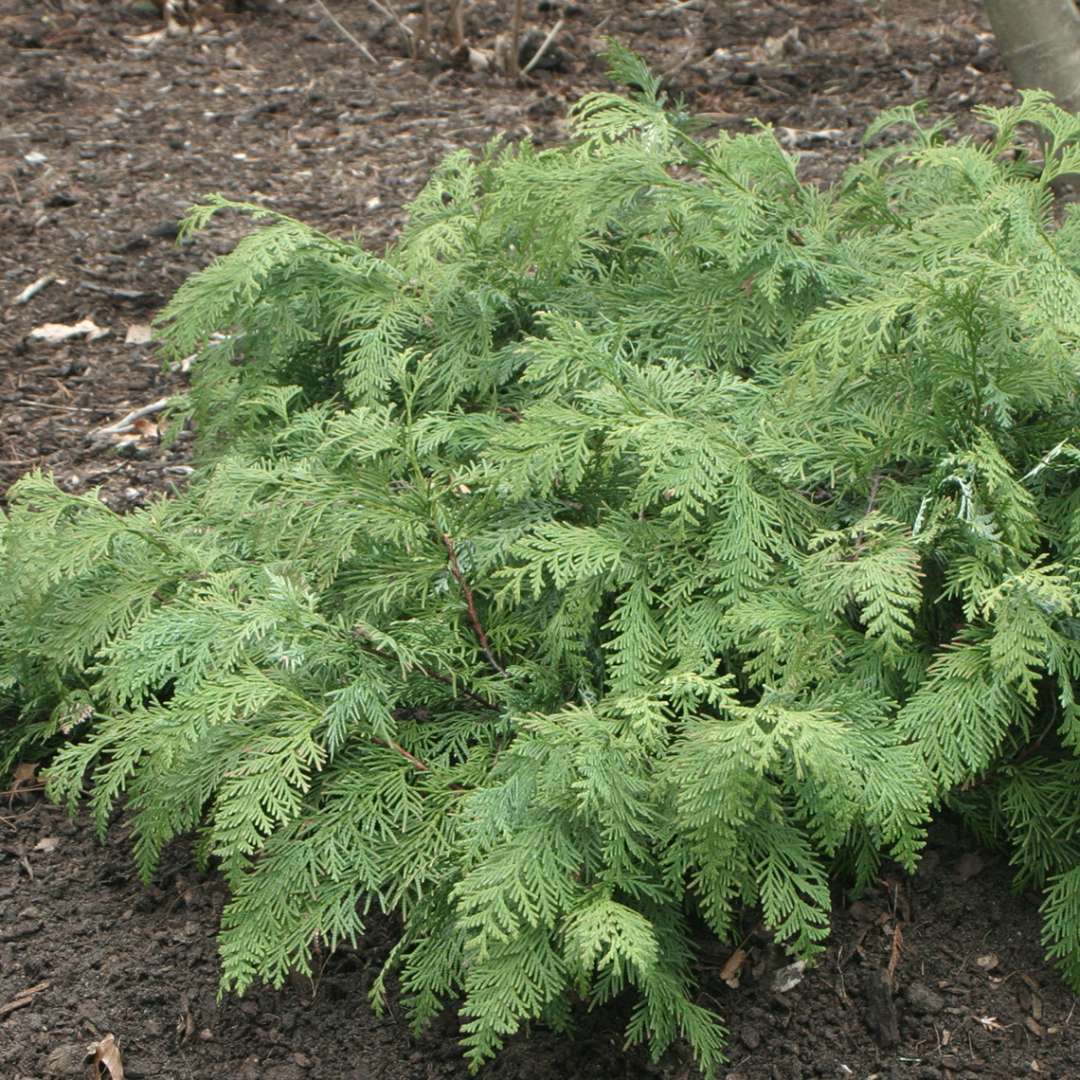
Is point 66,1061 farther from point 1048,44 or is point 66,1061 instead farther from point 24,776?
point 1048,44

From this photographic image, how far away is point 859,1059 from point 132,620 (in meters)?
1.59

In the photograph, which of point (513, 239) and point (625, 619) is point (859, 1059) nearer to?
point (625, 619)

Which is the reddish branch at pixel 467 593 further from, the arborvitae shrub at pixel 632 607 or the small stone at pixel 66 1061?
the small stone at pixel 66 1061

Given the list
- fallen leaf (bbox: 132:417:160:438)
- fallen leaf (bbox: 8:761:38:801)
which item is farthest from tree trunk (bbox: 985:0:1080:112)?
fallen leaf (bbox: 8:761:38:801)

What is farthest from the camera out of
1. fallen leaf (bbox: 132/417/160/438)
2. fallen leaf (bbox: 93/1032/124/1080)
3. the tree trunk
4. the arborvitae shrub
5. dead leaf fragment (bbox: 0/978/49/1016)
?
the tree trunk

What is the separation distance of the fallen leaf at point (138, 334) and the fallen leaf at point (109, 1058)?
294cm

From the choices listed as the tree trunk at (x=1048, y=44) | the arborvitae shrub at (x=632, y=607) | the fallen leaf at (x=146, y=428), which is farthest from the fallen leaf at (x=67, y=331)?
the tree trunk at (x=1048, y=44)

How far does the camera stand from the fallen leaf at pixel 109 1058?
243 cm

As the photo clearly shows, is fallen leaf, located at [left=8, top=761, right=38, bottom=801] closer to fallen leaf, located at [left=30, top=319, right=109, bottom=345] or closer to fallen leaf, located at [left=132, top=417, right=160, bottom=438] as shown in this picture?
fallen leaf, located at [left=132, top=417, right=160, bottom=438]

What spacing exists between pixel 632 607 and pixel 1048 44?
317 centimetres

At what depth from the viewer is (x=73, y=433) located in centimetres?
438

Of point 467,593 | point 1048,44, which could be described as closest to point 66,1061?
point 467,593

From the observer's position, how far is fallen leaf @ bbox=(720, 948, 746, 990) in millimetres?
2498

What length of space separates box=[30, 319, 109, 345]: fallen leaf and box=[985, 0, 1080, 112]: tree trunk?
3274 mm
